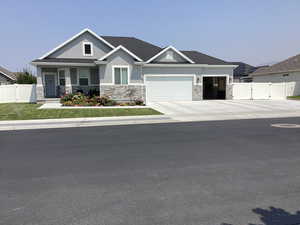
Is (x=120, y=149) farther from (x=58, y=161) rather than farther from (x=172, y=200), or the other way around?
(x=172, y=200)

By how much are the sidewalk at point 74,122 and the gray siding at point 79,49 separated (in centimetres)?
1119

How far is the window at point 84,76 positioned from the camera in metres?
20.7

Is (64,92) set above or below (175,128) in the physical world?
above

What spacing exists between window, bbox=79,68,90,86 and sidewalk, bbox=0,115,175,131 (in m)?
9.73

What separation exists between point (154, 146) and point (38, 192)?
3500 millimetres

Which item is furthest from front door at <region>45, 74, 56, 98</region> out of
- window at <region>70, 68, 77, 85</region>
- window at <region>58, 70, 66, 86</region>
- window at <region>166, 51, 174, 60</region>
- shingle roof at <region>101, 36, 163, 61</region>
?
window at <region>166, 51, 174, 60</region>

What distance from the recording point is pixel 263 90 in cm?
2434

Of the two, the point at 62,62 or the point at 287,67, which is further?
the point at 287,67

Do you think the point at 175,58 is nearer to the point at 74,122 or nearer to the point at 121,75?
the point at 121,75

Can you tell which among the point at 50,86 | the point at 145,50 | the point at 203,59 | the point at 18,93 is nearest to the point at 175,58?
the point at 203,59

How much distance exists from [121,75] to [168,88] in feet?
15.9

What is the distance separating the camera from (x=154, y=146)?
260 inches

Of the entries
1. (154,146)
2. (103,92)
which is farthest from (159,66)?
(154,146)

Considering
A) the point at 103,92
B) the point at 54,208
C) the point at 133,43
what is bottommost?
the point at 54,208
